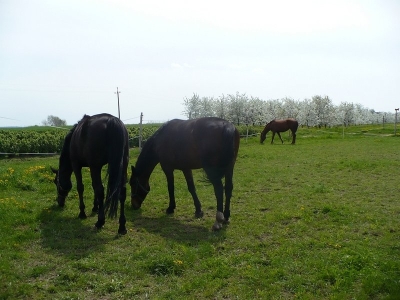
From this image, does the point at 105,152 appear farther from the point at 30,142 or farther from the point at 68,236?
the point at 30,142

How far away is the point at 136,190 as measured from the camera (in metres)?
7.70

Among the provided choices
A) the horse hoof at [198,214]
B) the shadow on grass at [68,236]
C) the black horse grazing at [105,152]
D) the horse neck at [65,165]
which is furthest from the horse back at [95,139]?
the horse hoof at [198,214]

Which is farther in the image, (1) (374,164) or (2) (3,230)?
(1) (374,164)

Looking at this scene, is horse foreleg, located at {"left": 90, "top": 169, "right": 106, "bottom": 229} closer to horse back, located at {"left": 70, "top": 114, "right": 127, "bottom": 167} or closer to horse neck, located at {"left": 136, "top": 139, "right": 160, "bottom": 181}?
horse back, located at {"left": 70, "top": 114, "right": 127, "bottom": 167}

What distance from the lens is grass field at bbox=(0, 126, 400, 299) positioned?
4184 mm

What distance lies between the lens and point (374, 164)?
43.2ft

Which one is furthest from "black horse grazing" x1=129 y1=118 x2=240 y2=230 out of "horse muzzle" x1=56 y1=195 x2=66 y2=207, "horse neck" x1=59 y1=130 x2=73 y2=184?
"horse muzzle" x1=56 y1=195 x2=66 y2=207

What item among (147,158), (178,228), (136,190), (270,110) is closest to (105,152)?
(147,158)

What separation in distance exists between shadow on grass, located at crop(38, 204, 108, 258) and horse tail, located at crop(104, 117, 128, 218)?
55 cm

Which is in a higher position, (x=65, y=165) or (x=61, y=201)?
(x=65, y=165)

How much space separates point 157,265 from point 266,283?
58.1 inches

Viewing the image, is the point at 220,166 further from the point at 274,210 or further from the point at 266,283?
the point at 266,283

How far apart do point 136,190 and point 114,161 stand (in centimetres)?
167

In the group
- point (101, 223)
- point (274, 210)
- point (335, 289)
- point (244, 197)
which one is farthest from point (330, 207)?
point (101, 223)
